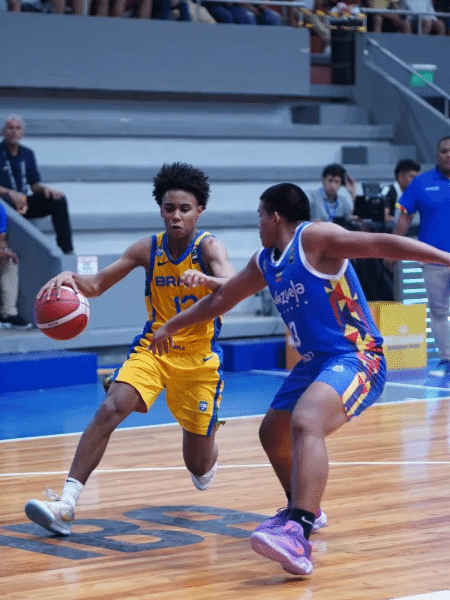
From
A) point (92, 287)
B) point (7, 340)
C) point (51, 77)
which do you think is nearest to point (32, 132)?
point (51, 77)

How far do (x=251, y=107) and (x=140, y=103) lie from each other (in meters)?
1.48

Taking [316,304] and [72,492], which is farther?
[72,492]

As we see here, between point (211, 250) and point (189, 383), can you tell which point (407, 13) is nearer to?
point (211, 250)

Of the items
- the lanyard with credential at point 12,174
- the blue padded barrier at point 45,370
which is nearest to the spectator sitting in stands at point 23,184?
the lanyard with credential at point 12,174

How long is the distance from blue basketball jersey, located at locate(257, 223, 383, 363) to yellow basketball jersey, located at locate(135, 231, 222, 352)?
2.74ft

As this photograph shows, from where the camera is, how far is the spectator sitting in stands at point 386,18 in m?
16.1

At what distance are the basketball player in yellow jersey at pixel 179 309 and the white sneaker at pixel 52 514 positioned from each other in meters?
0.55

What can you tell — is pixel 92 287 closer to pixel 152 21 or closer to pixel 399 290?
pixel 399 290

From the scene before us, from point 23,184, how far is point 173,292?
5680 millimetres

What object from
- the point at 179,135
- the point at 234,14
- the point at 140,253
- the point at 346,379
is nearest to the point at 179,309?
the point at 140,253

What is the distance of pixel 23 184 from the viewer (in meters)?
11.2

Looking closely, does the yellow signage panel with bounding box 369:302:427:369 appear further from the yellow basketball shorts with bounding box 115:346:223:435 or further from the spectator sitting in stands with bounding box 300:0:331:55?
the spectator sitting in stands with bounding box 300:0:331:55

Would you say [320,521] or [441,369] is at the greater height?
[320,521]

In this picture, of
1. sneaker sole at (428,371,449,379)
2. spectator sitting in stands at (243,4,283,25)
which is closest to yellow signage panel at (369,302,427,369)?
sneaker sole at (428,371,449,379)
